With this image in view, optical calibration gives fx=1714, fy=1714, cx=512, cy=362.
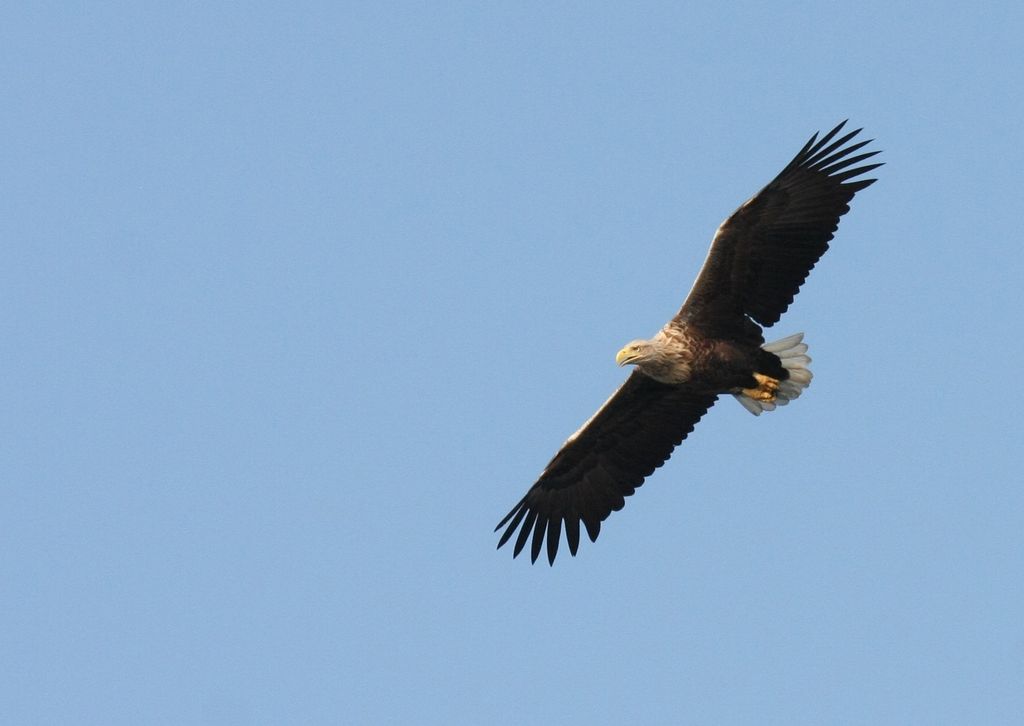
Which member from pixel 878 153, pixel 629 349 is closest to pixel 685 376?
pixel 629 349

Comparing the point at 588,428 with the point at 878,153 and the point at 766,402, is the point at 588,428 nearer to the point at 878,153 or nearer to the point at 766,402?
the point at 766,402

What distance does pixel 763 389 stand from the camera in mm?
14992

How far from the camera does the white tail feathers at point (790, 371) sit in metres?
15.0

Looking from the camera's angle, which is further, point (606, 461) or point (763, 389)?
point (606, 461)

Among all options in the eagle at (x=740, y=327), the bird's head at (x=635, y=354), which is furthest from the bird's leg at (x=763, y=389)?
the bird's head at (x=635, y=354)

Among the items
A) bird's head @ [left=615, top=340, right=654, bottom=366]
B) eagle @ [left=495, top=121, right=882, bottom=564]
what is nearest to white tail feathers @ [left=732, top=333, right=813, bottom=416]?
eagle @ [left=495, top=121, right=882, bottom=564]

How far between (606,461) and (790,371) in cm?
195

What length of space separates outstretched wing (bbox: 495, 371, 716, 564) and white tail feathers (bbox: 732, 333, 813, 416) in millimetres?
492

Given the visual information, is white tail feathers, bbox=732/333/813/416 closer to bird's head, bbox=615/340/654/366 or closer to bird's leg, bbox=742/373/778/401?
bird's leg, bbox=742/373/778/401

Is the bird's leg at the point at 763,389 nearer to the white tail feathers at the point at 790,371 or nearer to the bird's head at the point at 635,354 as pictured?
the white tail feathers at the point at 790,371

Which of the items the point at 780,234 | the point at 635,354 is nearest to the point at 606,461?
the point at 635,354

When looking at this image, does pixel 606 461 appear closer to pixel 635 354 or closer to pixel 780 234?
pixel 635 354

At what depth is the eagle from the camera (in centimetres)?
1425

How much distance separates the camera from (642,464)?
15656mm
